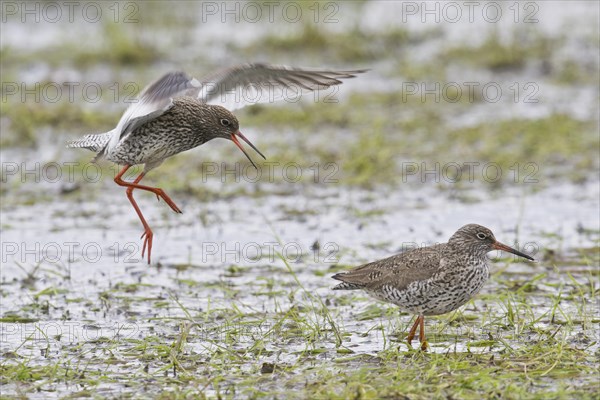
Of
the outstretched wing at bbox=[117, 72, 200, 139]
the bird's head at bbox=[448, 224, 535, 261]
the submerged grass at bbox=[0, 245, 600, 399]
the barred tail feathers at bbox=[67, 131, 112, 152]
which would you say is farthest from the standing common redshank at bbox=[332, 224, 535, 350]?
the barred tail feathers at bbox=[67, 131, 112, 152]

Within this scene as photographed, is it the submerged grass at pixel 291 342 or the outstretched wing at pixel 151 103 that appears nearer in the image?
the submerged grass at pixel 291 342

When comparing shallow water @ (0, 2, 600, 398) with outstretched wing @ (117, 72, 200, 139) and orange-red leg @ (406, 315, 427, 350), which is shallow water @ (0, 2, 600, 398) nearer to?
orange-red leg @ (406, 315, 427, 350)

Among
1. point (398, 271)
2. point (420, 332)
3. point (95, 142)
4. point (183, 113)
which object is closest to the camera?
point (420, 332)

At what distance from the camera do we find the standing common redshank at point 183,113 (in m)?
8.62

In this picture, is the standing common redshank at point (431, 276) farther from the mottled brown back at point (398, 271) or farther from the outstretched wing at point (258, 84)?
the outstretched wing at point (258, 84)

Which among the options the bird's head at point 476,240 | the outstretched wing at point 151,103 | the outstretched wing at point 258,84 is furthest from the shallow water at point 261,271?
the outstretched wing at point 151,103

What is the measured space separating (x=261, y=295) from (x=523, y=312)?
2022 millimetres

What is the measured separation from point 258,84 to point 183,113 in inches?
28.7

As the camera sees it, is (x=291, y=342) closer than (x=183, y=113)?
Yes

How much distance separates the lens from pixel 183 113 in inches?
344

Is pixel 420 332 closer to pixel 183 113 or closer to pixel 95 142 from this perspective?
pixel 183 113

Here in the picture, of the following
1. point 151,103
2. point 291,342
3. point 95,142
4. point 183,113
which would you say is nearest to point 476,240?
point 291,342

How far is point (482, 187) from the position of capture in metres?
12.0

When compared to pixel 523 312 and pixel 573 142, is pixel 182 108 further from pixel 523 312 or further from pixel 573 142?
pixel 573 142
